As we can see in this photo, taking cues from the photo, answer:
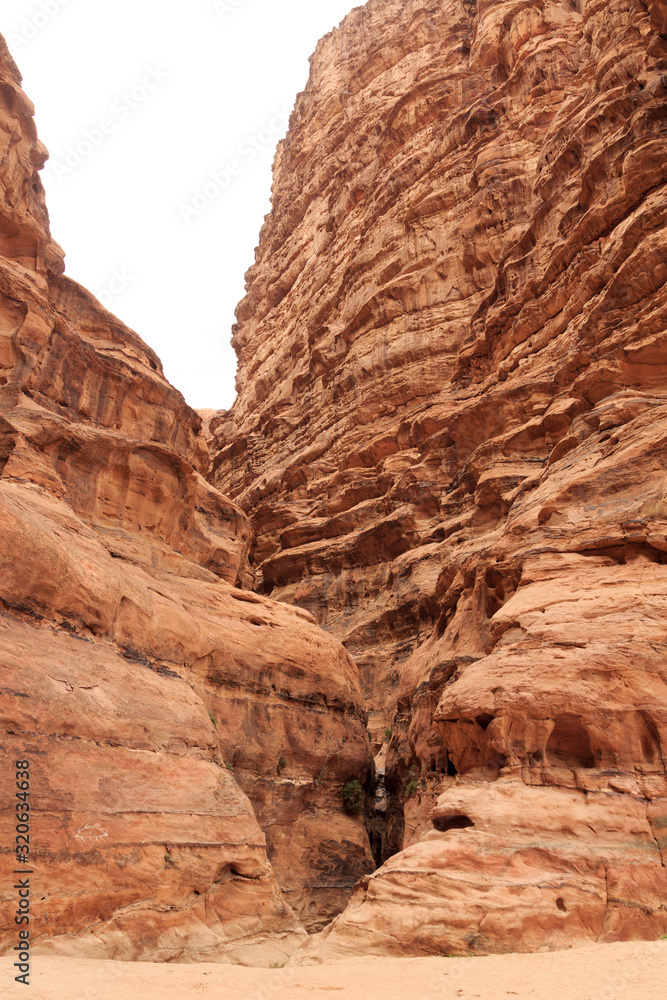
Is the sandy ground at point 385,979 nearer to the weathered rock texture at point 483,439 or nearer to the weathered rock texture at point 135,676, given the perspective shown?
the weathered rock texture at point 483,439

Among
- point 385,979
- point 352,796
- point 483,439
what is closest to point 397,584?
point 483,439

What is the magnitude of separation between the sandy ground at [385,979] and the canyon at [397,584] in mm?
838

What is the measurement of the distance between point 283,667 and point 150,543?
5438mm

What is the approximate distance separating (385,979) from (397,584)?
23637 millimetres

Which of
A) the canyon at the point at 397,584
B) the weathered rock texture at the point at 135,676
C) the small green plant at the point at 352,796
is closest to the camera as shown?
the weathered rock texture at the point at 135,676

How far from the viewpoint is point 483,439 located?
3150 centimetres

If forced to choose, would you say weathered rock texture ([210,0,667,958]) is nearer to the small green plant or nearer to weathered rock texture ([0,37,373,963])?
the small green plant

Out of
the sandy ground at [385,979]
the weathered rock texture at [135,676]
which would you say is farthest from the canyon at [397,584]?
the sandy ground at [385,979]

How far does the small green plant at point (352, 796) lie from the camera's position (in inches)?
813

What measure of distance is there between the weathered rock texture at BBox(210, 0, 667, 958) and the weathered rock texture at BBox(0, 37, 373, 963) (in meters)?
2.42

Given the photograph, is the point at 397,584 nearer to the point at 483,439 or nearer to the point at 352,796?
the point at 483,439

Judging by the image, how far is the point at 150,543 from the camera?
2133 cm

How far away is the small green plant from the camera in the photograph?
67.7 feet

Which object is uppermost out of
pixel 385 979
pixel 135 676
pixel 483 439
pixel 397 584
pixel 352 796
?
pixel 483 439
